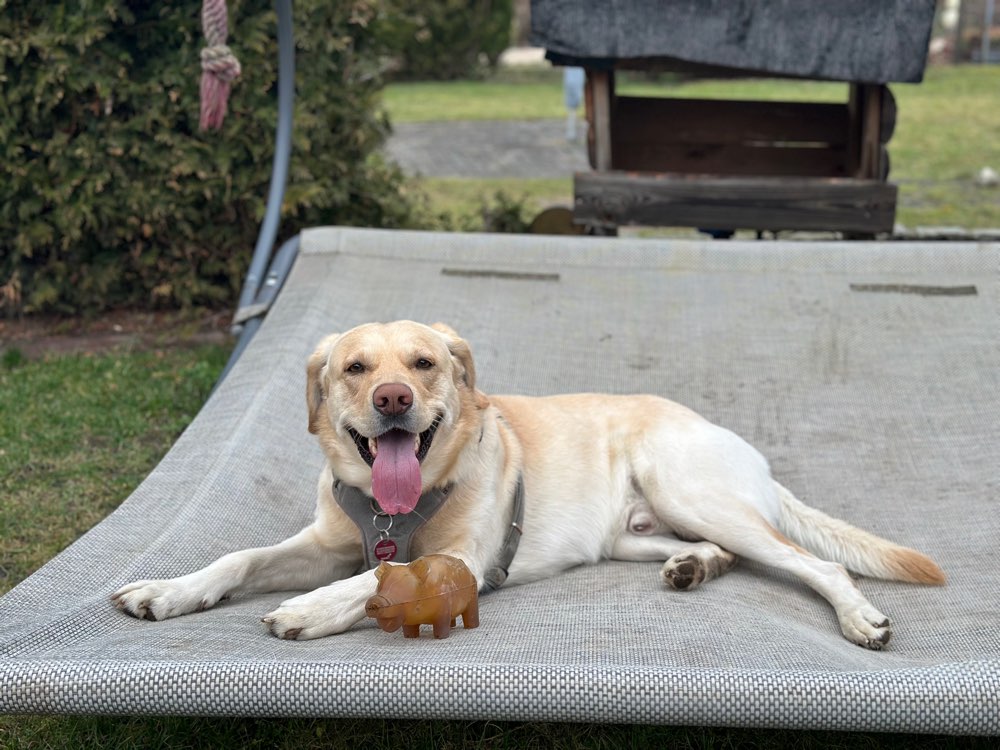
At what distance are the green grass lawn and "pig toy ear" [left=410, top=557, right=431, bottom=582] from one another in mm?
5079

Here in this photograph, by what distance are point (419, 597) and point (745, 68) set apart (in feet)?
13.9

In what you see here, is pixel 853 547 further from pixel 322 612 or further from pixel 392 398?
pixel 322 612

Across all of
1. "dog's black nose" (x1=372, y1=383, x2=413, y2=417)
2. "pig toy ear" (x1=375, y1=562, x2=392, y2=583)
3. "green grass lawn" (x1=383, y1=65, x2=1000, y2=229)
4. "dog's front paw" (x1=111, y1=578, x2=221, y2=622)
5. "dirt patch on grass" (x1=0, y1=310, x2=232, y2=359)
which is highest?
"dog's black nose" (x1=372, y1=383, x2=413, y2=417)

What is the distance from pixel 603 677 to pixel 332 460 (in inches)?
40.9

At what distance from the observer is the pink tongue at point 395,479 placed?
9.18ft

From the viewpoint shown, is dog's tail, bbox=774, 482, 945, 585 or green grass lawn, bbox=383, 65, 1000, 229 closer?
dog's tail, bbox=774, 482, 945, 585

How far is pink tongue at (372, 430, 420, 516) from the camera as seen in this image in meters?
2.80

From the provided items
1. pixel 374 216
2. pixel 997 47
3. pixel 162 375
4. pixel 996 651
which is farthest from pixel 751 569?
pixel 997 47

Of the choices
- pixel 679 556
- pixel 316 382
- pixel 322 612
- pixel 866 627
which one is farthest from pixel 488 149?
pixel 322 612

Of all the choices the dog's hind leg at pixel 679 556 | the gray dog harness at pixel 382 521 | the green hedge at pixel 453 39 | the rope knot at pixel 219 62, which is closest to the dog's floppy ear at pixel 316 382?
the gray dog harness at pixel 382 521

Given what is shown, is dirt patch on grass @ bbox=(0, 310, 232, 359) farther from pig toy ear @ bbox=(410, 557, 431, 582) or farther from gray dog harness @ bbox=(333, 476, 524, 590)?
pig toy ear @ bbox=(410, 557, 431, 582)

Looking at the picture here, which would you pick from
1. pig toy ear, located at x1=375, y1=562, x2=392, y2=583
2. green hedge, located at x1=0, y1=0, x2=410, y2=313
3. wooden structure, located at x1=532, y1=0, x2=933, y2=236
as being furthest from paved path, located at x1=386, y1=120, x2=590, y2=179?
pig toy ear, located at x1=375, y1=562, x2=392, y2=583

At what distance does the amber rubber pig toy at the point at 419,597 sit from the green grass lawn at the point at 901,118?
5.09m

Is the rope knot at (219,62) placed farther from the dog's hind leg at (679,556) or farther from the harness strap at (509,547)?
the dog's hind leg at (679,556)
